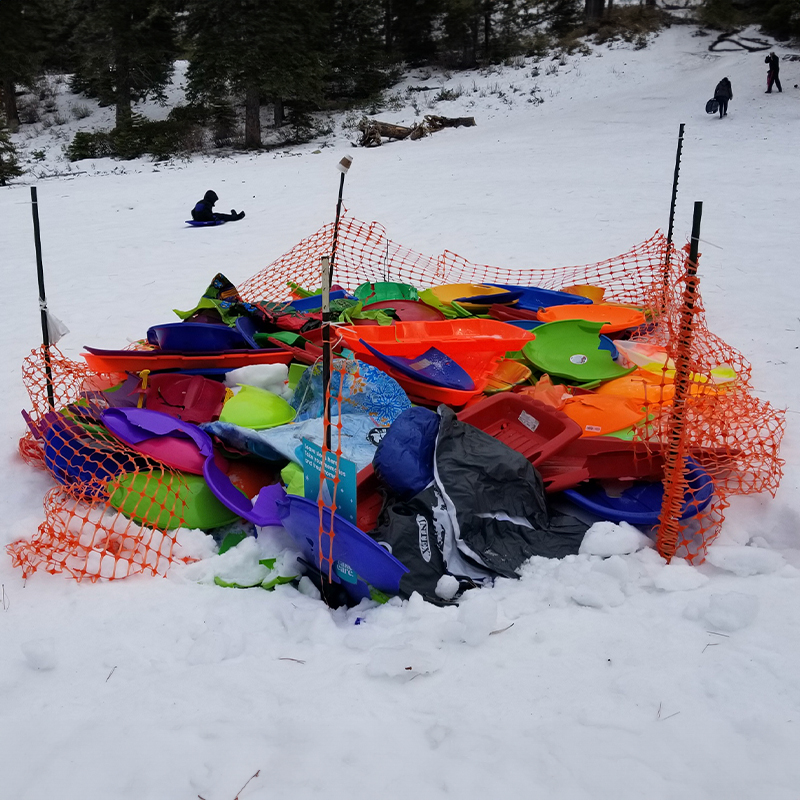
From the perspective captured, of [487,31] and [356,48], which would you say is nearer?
[356,48]

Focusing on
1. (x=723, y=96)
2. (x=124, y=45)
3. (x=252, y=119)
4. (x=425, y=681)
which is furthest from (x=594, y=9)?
(x=425, y=681)

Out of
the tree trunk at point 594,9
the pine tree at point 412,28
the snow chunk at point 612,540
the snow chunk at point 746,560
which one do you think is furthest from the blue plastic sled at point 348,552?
the tree trunk at point 594,9

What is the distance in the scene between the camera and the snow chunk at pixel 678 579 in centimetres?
243

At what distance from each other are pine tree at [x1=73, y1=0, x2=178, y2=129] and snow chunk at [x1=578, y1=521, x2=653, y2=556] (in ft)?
66.6

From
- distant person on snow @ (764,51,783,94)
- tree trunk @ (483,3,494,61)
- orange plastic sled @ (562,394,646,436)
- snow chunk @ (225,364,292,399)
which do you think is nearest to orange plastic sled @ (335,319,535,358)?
snow chunk @ (225,364,292,399)

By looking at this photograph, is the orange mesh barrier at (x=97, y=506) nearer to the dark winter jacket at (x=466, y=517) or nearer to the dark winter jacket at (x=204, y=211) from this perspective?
the dark winter jacket at (x=466, y=517)

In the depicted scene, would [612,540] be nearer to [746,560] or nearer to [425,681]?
[746,560]

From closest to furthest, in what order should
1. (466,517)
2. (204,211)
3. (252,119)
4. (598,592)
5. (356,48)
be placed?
(598,592), (466,517), (204,211), (252,119), (356,48)

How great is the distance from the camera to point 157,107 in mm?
24438

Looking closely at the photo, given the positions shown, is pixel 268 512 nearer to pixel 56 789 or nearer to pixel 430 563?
pixel 430 563

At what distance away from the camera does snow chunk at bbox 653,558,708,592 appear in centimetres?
243

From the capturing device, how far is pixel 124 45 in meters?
20.1

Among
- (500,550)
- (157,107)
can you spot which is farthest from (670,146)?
(157,107)

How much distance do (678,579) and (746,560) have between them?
357 millimetres
